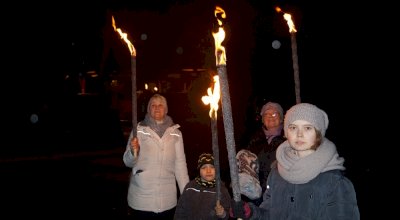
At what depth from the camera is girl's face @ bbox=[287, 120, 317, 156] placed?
9.07 feet

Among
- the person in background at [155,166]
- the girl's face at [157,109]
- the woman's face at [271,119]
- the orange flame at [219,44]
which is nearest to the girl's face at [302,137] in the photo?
the orange flame at [219,44]

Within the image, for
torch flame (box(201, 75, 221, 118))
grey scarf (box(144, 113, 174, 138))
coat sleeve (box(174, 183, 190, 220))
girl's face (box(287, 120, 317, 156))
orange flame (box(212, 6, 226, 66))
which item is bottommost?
coat sleeve (box(174, 183, 190, 220))

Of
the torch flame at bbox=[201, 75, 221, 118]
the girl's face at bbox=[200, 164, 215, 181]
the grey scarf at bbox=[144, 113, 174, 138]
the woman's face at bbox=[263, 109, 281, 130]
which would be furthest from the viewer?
the grey scarf at bbox=[144, 113, 174, 138]

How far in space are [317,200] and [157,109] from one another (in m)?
2.45

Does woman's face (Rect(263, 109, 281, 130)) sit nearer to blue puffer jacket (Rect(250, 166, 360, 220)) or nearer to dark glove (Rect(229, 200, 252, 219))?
blue puffer jacket (Rect(250, 166, 360, 220))

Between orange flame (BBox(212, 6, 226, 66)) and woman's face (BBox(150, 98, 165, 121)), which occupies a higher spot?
orange flame (BBox(212, 6, 226, 66))

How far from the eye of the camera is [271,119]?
4.45 m

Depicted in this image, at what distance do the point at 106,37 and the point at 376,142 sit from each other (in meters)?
14.3

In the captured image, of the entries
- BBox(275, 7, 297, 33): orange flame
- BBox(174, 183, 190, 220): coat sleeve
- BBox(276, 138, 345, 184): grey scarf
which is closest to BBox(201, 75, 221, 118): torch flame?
BBox(276, 138, 345, 184): grey scarf

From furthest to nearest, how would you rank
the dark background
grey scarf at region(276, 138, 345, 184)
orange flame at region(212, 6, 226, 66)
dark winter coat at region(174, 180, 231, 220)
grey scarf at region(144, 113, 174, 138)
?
the dark background → grey scarf at region(144, 113, 174, 138) → dark winter coat at region(174, 180, 231, 220) → grey scarf at region(276, 138, 345, 184) → orange flame at region(212, 6, 226, 66)

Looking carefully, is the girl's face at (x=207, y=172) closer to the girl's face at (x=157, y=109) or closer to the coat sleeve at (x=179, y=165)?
the coat sleeve at (x=179, y=165)

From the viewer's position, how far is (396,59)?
5.61 metres

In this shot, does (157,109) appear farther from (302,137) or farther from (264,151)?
(302,137)

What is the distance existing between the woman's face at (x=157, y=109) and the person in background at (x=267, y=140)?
3.52 ft
